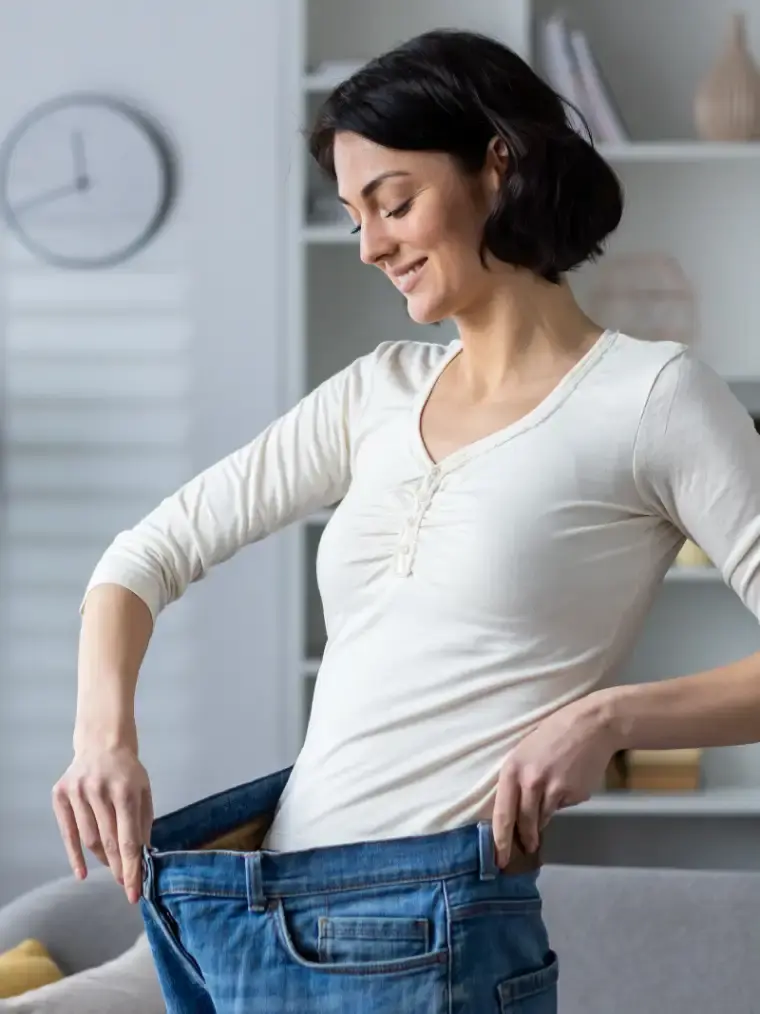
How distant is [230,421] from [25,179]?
2.28 ft

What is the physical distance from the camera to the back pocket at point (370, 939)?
96cm

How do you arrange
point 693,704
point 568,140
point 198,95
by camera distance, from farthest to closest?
point 198,95 → point 568,140 → point 693,704

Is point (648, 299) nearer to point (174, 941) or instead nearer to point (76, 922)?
point (76, 922)

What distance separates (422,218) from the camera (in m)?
1.11

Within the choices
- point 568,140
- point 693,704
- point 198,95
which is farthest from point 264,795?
point 198,95

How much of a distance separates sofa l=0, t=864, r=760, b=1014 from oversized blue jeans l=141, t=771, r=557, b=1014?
118cm

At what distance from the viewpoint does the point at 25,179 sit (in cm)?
327

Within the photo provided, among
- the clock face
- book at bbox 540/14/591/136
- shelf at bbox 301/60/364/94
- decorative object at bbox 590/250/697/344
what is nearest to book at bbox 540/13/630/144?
book at bbox 540/14/591/136

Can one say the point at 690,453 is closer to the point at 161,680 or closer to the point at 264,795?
the point at 264,795

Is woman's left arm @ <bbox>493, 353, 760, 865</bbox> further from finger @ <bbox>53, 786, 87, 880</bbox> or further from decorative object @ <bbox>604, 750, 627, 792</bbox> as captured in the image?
decorative object @ <bbox>604, 750, 627, 792</bbox>

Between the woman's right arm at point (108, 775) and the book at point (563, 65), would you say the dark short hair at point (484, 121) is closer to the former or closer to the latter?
the woman's right arm at point (108, 775)

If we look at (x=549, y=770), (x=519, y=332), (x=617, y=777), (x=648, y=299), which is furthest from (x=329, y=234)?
(x=549, y=770)

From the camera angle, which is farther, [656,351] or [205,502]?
[205,502]

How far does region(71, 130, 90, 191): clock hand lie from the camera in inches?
128
